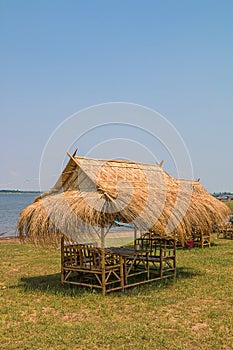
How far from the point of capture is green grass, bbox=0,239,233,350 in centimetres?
633

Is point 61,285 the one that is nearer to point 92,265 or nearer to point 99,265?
point 92,265

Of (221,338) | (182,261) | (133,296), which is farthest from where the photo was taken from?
(182,261)

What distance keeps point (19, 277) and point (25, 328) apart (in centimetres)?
497

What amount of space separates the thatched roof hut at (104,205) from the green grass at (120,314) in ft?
4.73

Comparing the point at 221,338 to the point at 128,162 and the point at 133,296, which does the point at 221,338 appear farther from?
the point at 128,162

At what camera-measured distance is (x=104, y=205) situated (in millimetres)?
8797

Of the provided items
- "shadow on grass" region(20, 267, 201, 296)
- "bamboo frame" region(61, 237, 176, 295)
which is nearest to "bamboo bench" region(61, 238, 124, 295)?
"bamboo frame" region(61, 237, 176, 295)

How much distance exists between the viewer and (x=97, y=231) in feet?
33.3

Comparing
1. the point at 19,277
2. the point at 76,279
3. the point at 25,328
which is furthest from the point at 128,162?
the point at 25,328

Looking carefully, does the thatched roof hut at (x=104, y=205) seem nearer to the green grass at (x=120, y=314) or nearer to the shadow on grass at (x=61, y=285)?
the shadow on grass at (x=61, y=285)

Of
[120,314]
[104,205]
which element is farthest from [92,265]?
[120,314]

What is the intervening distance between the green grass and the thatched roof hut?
4.73 feet

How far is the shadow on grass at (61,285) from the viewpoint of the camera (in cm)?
961

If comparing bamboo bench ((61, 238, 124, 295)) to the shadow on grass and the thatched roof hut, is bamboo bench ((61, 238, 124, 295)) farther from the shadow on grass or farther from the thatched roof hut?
the thatched roof hut
